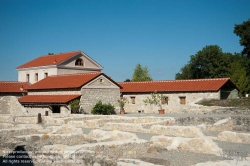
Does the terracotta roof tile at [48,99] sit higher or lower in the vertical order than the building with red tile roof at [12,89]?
lower

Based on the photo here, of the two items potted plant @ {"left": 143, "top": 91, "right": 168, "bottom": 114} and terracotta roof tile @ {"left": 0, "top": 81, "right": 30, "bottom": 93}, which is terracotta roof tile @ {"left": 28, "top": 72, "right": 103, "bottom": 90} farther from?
potted plant @ {"left": 143, "top": 91, "right": 168, "bottom": 114}

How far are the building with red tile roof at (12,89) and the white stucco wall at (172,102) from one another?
45.3 ft

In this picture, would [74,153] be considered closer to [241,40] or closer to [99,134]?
[99,134]

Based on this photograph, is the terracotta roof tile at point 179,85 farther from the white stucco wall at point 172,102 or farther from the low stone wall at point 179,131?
the low stone wall at point 179,131

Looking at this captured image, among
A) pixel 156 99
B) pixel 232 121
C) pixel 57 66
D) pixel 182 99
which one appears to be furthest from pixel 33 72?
pixel 232 121

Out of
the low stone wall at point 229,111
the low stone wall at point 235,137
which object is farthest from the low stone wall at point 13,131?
the low stone wall at point 229,111

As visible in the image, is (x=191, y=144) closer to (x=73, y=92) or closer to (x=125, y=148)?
(x=125, y=148)

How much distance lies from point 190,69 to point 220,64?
6.93 m

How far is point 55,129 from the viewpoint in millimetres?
17922

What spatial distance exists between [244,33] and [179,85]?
2453cm

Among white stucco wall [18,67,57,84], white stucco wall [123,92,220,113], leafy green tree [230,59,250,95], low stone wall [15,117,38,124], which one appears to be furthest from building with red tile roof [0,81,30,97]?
leafy green tree [230,59,250,95]

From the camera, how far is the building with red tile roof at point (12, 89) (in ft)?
127

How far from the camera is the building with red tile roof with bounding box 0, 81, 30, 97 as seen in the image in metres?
38.7

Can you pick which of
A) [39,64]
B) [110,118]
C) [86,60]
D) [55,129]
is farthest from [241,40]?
[55,129]
